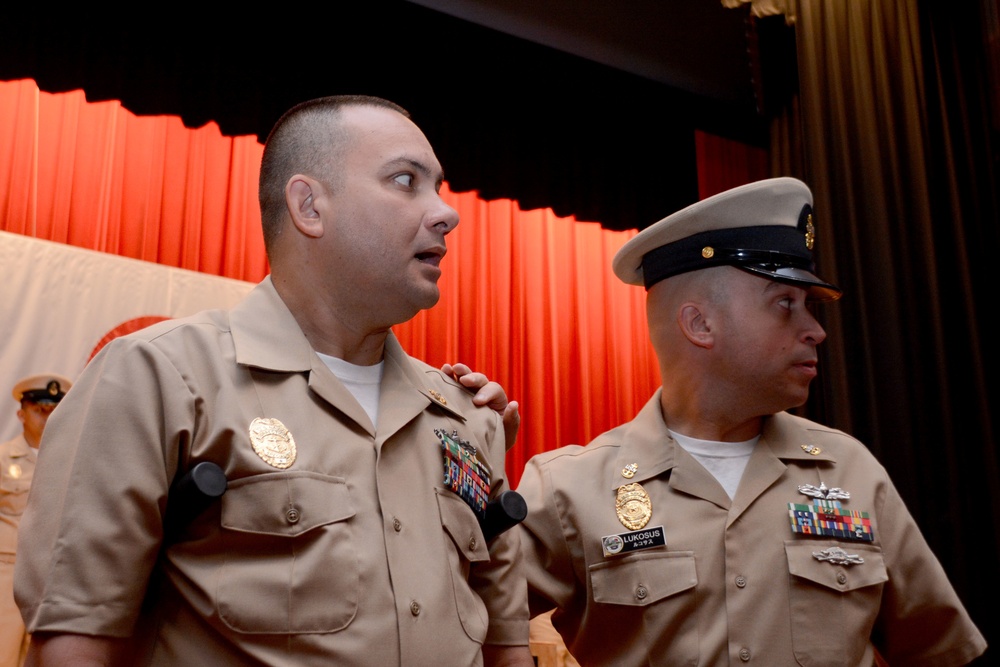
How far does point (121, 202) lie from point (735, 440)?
3280 millimetres

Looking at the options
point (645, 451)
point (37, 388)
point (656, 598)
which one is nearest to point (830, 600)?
point (656, 598)

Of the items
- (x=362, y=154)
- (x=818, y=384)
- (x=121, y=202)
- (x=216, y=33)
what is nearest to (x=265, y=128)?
(x=216, y=33)

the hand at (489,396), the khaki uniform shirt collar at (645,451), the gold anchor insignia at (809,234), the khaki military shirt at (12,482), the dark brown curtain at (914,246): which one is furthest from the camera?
the khaki military shirt at (12,482)

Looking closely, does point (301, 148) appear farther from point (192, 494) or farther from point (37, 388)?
point (37, 388)

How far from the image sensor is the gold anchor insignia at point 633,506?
72.4 inches

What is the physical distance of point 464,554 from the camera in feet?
4.54

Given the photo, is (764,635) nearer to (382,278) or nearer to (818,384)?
(382,278)

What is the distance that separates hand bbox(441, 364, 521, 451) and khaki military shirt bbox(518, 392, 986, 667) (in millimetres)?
224

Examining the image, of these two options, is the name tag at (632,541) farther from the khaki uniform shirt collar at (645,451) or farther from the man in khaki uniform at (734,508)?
the khaki uniform shirt collar at (645,451)

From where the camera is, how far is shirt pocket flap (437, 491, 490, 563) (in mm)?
1373

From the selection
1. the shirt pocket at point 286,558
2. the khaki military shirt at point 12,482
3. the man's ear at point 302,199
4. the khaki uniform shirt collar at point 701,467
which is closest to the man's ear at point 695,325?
the khaki uniform shirt collar at point 701,467

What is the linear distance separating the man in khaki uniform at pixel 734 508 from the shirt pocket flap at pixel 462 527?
41 centimetres

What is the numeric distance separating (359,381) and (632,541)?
0.68 metres

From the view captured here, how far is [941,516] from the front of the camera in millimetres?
3242
